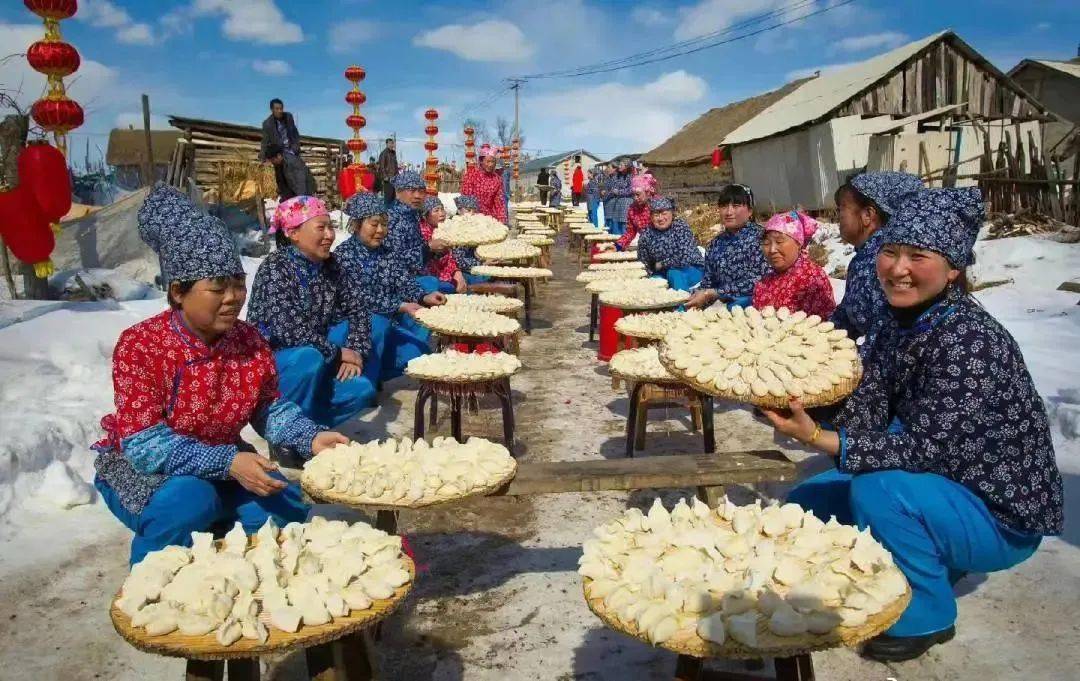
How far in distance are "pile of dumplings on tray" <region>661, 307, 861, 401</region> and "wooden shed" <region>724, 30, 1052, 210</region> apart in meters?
13.8

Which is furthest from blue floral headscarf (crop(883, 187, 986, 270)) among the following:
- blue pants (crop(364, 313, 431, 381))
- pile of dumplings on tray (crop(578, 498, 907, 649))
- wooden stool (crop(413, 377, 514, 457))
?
blue pants (crop(364, 313, 431, 381))

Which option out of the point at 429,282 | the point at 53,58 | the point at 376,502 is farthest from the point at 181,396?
the point at 429,282

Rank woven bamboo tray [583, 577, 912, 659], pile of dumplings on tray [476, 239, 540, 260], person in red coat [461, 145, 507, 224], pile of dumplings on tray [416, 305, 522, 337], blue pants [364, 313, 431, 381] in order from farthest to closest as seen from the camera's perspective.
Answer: person in red coat [461, 145, 507, 224], pile of dumplings on tray [476, 239, 540, 260], blue pants [364, 313, 431, 381], pile of dumplings on tray [416, 305, 522, 337], woven bamboo tray [583, 577, 912, 659]

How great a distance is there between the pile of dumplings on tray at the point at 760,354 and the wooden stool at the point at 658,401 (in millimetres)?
1028

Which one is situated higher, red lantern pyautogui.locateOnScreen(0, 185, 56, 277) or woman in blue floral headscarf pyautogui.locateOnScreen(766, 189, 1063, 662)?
red lantern pyautogui.locateOnScreen(0, 185, 56, 277)

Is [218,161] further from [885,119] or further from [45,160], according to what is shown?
[885,119]

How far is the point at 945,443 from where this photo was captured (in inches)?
91.5

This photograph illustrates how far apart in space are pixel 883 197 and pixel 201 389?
11.7ft

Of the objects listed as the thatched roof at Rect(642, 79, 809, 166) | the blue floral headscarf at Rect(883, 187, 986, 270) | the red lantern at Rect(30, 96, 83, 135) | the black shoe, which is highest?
the thatched roof at Rect(642, 79, 809, 166)

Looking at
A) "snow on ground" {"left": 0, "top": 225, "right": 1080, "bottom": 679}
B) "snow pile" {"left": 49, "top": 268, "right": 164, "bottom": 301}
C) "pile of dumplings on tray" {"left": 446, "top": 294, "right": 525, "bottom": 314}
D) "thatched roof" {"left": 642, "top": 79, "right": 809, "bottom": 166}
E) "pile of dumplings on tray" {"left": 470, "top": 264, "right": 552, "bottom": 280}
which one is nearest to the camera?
"snow on ground" {"left": 0, "top": 225, "right": 1080, "bottom": 679}

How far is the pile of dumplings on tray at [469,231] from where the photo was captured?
806 centimetres

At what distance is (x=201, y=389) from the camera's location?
257cm

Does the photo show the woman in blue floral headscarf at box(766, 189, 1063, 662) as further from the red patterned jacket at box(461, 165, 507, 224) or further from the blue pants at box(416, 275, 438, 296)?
the red patterned jacket at box(461, 165, 507, 224)

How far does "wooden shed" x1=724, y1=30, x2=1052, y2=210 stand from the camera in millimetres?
16375
